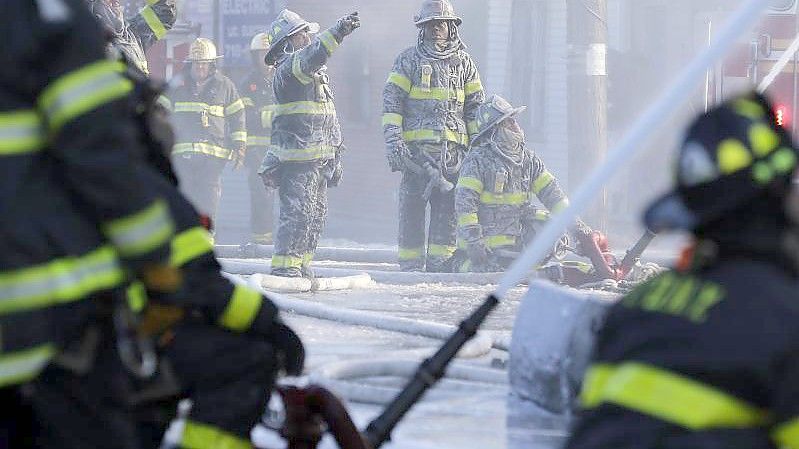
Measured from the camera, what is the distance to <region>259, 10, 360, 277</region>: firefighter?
11.8 metres

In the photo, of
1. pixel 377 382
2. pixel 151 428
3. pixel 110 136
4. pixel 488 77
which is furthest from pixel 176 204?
pixel 488 77

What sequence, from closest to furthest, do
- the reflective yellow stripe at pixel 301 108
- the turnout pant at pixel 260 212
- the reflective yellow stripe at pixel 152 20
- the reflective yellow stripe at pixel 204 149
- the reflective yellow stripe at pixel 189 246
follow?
the reflective yellow stripe at pixel 189 246 → the reflective yellow stripe at pixel 152 20 → the reflective yellow stripe at pixel 301 108 → the reflective yellow stripe at pixel 204 149 → the turnout pant at pixel 260 212

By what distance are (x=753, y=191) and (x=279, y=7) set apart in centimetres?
1928

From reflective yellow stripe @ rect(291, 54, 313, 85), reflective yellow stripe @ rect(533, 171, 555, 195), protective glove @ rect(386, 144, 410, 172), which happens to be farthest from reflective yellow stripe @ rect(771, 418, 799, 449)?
protective glove @ rect(386, 144, 410, 172)

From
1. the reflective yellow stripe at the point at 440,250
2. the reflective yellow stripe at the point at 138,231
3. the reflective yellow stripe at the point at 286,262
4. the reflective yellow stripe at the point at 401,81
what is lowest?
the reflective yellow stripe at the point at 440,250

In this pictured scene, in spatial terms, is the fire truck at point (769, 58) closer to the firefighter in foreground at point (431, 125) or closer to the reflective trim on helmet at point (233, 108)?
the firefighter in foreground at point (431, 125)

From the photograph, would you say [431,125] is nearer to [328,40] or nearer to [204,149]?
[328,40]

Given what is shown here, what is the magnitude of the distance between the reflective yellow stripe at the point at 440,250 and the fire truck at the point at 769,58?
87.3 inches

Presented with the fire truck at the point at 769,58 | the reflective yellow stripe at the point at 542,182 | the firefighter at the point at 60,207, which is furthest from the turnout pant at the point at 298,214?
the firefighter at the point at 60,207

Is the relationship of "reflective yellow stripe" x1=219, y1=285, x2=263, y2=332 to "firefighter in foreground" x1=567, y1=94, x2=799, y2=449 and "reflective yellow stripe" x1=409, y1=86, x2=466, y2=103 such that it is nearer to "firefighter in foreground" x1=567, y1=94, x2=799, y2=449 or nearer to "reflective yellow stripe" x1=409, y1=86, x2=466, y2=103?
"firefighter in foreground" x1=567, y1=94, x2=799, y2=449

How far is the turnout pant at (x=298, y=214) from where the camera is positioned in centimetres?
1183

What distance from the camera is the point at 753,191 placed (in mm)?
2572

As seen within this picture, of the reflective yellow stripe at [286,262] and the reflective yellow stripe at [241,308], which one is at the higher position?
the reflective yellow stripe at [241,308]

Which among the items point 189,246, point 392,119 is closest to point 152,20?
point 392,119
